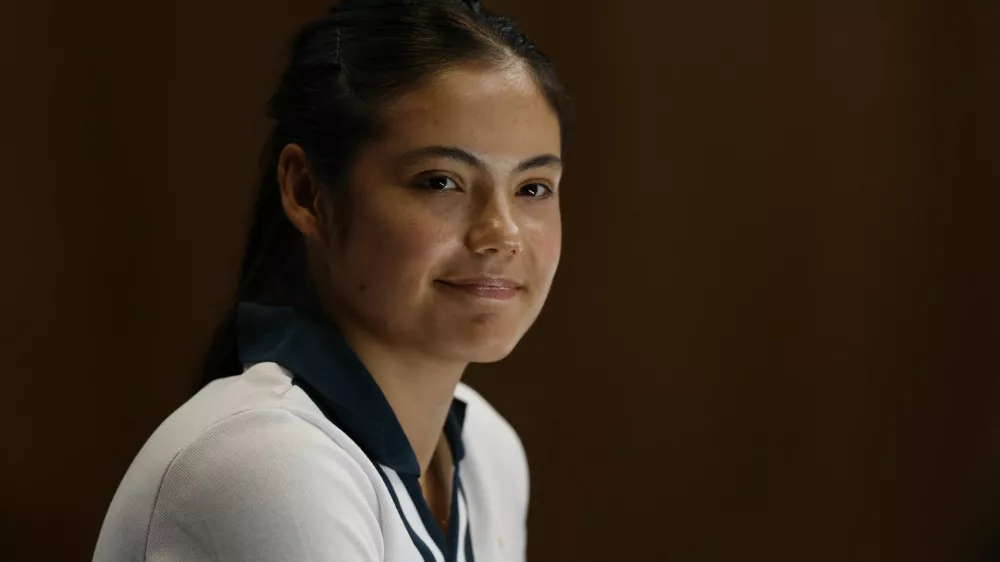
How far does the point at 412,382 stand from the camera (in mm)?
941

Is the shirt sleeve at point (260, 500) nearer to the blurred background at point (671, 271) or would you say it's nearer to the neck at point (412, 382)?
the neck at point (412, 382)

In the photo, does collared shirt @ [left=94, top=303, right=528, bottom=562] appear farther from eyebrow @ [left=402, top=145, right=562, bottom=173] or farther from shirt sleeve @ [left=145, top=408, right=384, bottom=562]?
eyebrow @ [left=402, top=145, right=562, bottom=173]

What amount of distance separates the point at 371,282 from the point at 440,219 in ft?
0.23

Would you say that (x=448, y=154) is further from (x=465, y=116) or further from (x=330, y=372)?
(x=330, y=372)

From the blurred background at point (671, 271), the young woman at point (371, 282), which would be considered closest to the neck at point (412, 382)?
the young woman at point (371, 282)

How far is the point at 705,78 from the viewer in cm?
142

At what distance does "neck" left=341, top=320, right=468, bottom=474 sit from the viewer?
93 cm

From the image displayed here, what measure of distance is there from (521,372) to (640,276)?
184 mm

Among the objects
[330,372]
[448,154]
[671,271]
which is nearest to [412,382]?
[330,372]

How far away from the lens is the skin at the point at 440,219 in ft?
2.83

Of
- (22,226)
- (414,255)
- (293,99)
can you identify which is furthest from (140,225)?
(414,255)

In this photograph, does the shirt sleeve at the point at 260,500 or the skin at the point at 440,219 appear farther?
the skin at the point at 440,219

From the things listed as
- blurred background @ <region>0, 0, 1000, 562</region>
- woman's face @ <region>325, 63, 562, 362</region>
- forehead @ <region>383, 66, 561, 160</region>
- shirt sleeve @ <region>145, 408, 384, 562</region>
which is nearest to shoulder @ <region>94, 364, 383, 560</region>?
shirt sleeve @ <region>145, 408, 384, 562</region>

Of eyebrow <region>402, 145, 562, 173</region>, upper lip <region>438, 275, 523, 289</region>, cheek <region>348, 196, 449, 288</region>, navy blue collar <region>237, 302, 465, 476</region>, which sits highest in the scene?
eyebrow <region>402, 145, 562, 173</region>
